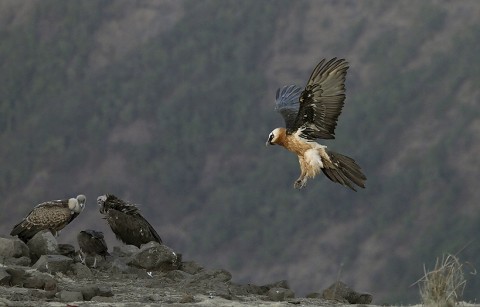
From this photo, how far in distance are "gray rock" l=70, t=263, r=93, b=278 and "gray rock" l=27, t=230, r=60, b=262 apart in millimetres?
629

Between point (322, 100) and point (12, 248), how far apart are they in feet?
15.7

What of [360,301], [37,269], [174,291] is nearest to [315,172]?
[360,301]

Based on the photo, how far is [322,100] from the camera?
15.7 meters

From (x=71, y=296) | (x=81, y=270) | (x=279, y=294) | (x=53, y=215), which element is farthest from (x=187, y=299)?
(x=53, y=215)

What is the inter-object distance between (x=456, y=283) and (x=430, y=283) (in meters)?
0.30

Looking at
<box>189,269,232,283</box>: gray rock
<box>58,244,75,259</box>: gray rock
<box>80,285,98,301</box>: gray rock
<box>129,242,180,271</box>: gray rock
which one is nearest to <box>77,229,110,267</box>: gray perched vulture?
<box>58,244,75,259</box>: gray rock

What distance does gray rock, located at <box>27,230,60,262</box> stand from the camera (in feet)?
49.5

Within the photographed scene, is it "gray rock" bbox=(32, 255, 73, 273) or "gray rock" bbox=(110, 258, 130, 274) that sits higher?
"gray rock" bbox=(110, 258, 130, 274)

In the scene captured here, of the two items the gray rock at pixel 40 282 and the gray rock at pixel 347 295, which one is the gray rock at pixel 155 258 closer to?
the gray rock at pixel 40 282

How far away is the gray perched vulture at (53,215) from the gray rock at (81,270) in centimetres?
136

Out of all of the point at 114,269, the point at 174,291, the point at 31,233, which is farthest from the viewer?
the point at 31,233

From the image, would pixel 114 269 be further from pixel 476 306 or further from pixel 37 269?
pixel 476 306

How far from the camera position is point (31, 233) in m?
16.0

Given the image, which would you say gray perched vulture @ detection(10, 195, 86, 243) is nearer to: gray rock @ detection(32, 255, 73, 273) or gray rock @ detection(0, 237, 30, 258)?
gray rock @ detection(0, 237, 30, 258)
